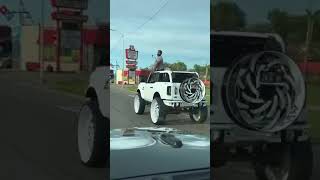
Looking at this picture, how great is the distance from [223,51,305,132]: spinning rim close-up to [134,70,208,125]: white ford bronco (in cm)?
28

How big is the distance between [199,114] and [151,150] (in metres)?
0.35

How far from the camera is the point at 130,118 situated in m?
3.68

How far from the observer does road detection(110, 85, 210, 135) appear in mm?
3660

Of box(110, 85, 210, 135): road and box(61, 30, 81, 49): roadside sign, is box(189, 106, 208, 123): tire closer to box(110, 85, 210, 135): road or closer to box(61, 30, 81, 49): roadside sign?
box(110, 85, 210, 135): road

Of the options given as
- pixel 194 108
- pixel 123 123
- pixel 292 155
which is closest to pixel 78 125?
pixel 123 123

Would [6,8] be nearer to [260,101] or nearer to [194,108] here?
[194,108]

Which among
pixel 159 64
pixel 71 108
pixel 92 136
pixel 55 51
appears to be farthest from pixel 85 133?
pixel 159 64

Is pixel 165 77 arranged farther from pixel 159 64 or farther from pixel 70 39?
pixel 70 39

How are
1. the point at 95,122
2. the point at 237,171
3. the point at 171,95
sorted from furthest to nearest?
the point at 237,171 → the point at 95,122 → the point at 171,95

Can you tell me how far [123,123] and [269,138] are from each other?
3.03 feet

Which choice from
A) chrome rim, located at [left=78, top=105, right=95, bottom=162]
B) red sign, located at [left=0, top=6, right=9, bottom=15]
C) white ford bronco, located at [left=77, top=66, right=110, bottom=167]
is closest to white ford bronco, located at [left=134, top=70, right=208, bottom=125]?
white ford bronco, located at [left=77, top=66, right=110, bottom=167]

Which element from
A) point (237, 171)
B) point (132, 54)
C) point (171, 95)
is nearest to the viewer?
point (132, 54)

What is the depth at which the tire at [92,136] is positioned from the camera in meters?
3.81

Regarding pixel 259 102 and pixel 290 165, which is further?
pixel 290 165
